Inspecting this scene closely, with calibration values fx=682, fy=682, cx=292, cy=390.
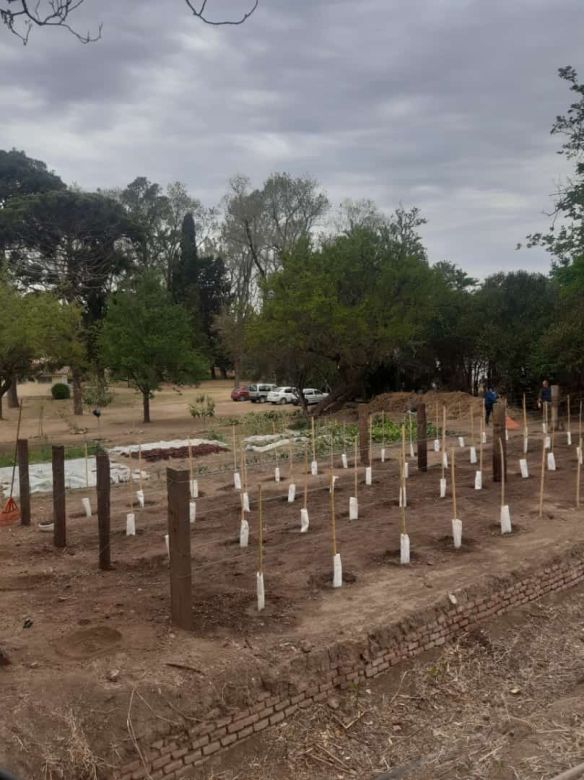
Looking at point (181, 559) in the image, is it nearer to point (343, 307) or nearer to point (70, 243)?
point (343, 307)

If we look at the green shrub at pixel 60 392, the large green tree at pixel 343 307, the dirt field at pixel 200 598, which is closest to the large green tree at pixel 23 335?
the large green tree at pixel 343 307

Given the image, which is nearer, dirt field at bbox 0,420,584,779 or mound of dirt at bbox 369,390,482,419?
dirt field at bbox 0,420,584,779

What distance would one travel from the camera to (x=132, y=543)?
10039 mm

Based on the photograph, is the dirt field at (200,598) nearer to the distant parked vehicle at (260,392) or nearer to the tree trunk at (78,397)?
the tree trunk at (78,397)

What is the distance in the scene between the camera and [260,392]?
4250cm

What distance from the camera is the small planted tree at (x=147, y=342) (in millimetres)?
30422

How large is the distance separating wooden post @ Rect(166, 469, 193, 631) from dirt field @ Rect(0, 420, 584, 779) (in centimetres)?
19

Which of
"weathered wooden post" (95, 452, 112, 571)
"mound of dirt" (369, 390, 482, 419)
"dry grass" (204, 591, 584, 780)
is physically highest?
"mound of dirt" (369, 390, 482, 419)

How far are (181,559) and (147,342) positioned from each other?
80.5 feet

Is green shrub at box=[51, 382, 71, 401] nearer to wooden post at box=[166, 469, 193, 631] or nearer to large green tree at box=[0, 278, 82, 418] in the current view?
large green tree at box=[0, 278, 82, 418]

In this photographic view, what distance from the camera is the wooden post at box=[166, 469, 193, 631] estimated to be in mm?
6512

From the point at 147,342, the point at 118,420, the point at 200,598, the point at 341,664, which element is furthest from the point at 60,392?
the point at 341,664

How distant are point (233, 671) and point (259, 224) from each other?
42263 millimetres

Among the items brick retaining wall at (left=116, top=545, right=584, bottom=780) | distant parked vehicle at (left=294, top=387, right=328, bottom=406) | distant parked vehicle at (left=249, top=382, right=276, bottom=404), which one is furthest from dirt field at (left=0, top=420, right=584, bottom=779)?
distant parked vehicle at (left=249, top=382, right=276, bottom=404)
